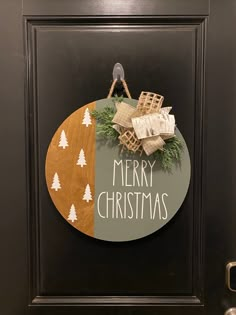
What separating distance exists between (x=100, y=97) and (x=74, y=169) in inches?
7.7

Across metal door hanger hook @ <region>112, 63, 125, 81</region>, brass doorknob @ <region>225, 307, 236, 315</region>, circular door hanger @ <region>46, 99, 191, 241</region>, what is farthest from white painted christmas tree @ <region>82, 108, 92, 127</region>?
brass doorknob @ <region>225, 307, 236, 315</region>

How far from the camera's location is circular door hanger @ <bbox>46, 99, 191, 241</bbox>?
0.92 meters

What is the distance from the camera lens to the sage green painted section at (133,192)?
36.5 inches

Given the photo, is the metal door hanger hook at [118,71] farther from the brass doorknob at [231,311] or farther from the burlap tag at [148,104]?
the brass doorknob at [231,311]

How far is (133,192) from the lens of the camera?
3.07 ft

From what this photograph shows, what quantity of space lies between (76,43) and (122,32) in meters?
0.12

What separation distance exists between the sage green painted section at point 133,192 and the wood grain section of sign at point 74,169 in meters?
0.02

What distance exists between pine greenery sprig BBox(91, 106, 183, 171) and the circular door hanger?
1 cm

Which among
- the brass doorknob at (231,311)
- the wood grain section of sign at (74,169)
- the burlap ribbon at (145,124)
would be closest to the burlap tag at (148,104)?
the burlap ribbon at (145,124)

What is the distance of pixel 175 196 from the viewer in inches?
36.6

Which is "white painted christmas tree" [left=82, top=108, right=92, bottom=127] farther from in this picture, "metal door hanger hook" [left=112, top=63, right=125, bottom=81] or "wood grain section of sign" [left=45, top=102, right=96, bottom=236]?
"metal door hanger hook" [left=112, top=63, right=125, bottom=81]

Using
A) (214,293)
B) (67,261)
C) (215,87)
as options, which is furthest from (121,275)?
(215,87)

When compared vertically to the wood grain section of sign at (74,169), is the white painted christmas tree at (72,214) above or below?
below

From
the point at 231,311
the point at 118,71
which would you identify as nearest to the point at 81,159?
the point at 118,71
